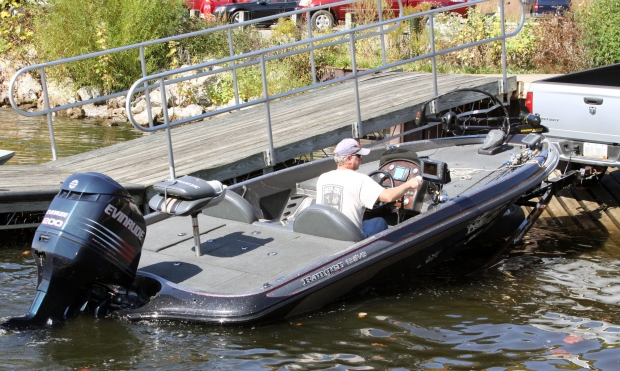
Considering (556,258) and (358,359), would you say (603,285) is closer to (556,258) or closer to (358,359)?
(556,258)

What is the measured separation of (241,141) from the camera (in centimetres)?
988

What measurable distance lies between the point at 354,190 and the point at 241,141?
336 centimetres

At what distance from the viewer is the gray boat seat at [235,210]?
731 cm

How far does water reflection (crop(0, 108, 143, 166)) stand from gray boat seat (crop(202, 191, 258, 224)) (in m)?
5.97

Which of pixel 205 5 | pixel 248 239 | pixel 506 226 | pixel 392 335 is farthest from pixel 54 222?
pixel 205 5

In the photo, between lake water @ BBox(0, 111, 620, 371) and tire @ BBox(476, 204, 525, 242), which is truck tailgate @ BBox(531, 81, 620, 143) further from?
lake water @ BBox(0, 111, 620, 371)

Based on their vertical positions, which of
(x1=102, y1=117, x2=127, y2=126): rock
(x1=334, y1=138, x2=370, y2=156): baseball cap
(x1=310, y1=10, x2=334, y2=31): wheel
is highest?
(x1=310, y1=10, x2=334, y2=31): wheel

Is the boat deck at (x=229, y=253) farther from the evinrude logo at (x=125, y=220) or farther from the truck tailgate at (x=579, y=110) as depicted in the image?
the truck tailgate at (x=579, y=110)

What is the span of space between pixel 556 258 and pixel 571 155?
4.69 ft

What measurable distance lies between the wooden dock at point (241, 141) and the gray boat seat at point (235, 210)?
4.13ft

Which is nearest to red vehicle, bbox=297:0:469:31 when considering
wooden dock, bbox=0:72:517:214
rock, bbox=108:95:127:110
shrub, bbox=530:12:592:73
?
shrub, bbox=530:12:592:73

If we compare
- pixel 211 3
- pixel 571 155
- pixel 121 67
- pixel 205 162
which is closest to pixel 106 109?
pixel 121 67

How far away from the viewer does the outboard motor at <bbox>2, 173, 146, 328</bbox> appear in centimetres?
571

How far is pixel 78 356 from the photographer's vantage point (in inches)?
220
